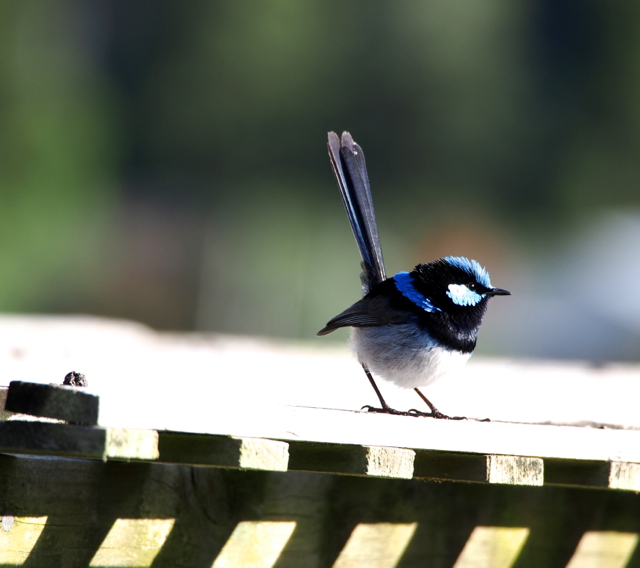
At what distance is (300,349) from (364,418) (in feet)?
13.0

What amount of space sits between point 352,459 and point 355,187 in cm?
192

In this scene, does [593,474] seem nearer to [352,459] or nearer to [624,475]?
[624,475]

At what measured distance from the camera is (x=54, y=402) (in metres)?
2.22

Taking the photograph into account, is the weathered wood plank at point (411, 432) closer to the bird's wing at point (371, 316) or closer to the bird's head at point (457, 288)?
the bird's head at point (457, 288)

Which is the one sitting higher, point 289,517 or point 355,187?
point 355,187

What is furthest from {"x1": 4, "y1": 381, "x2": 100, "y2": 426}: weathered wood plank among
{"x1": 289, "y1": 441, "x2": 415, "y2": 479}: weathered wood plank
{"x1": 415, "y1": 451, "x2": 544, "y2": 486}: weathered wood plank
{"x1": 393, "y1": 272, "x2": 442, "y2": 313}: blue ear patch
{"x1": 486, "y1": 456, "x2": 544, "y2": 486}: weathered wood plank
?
{"x1": 393, "y1": 272, "x2": 442, "y2": 313}: blue ear patch

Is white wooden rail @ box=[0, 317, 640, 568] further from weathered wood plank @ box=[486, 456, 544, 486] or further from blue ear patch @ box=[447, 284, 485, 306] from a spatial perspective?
blue ear patch @ box=[447, 284, 485, 306]

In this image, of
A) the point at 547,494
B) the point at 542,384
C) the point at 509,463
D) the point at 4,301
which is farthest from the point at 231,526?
the point at 4,301

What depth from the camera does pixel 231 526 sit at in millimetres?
2885

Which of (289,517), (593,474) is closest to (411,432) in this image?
(289,517)

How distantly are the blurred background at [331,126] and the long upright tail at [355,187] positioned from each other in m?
21.6

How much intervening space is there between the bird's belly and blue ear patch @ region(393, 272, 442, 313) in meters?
0.11

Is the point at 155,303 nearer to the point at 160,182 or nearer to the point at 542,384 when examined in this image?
the point at 160,182

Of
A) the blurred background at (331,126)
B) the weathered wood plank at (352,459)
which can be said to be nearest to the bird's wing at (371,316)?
the weathered wood plank at (352,459)
